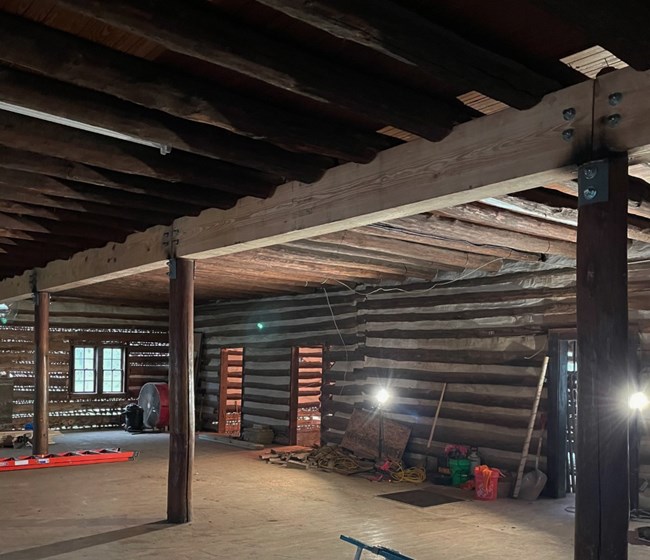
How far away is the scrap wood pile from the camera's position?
977cm

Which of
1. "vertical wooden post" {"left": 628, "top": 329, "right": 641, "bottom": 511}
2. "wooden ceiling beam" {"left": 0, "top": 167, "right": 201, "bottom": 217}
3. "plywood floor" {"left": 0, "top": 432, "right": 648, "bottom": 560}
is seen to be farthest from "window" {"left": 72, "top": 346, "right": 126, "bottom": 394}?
"vertical wooden post" {"left": 628, "top": 329, "right": 641, "bottom": 511}

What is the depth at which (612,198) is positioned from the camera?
3.22 m

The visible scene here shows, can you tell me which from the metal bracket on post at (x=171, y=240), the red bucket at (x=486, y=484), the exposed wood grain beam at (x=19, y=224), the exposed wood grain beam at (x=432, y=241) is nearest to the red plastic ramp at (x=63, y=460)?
the exposed wood grain beam at (x=19, y=224)

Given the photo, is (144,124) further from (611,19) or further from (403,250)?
(403,250)

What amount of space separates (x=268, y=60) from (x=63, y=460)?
9044 millimetres

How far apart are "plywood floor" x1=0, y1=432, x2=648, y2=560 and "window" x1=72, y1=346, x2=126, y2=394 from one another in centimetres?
615

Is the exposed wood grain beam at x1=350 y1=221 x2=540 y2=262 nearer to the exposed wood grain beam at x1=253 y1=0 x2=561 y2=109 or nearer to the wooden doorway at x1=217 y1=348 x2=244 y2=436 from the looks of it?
the exposed wood grain beam at x1=253 y1=0 x2=561 y2=109

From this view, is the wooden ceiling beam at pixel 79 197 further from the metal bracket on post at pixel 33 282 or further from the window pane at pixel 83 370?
the window pane at pixel 83 370

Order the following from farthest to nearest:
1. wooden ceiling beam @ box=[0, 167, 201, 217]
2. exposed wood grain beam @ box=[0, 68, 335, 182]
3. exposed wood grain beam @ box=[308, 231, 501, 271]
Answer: exposed wood grain beam @ box=[308, 231, 501, 271], wooden ceiling beam @ box=[0, 167, 201, 217], exposed wood grain beam @ box=[0, 68, 335, 182]

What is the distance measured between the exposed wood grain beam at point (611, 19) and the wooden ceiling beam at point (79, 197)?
4.17 meters

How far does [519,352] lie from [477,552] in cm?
355

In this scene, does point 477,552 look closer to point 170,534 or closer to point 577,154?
point 170,534

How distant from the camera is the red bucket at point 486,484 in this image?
8531 mm

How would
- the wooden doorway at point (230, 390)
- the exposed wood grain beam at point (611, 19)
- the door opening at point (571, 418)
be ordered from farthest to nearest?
the wooden doorway at point (230, 390) → the door opening at point (571, 418) → the exposed wood grain beam at point (611, 19)
